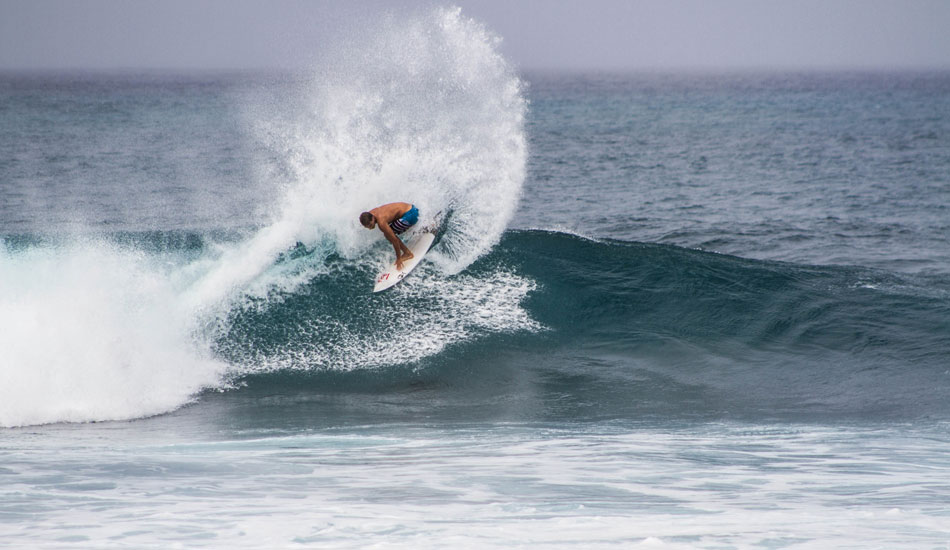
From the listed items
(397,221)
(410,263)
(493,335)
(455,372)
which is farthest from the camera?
(410,263)

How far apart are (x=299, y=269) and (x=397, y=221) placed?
1.87m

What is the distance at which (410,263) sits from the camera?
12.9 m

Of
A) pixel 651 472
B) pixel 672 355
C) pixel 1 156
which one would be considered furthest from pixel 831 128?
pixel 651 472

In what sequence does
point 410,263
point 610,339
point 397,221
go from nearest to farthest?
point 397,221
point 610,339
point 410,263

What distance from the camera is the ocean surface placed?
7.00 m

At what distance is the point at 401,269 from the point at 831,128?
172ft

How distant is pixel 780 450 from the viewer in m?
8.70

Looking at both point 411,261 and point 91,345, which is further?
point 411,261

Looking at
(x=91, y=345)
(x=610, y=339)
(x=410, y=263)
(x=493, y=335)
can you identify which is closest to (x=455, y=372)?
(x=493, y=335)

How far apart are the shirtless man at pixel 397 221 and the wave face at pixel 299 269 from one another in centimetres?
69

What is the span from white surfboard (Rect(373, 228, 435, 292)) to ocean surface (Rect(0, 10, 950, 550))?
18 centimetres

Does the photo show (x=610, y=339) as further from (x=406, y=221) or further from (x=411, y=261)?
(x=406, y=221)

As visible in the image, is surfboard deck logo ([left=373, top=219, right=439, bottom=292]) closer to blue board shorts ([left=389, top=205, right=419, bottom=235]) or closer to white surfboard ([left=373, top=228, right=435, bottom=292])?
white surfboard ([left=373, top=228, right=435, bottom=292])

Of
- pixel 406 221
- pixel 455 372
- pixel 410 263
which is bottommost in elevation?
pixel 455 372
